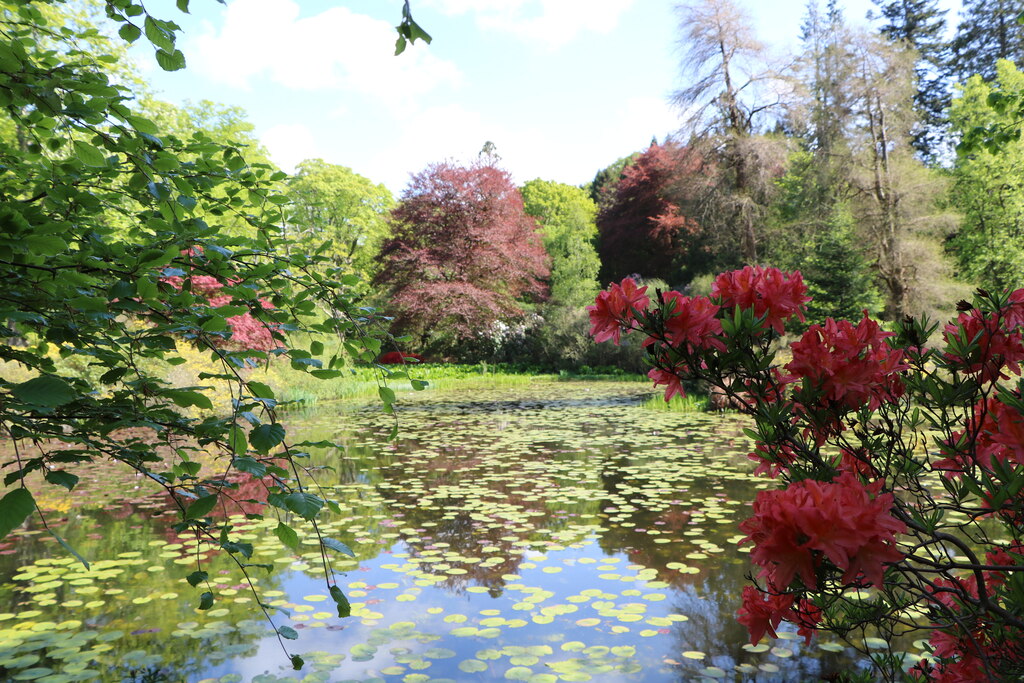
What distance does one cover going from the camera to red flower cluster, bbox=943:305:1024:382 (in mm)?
1424

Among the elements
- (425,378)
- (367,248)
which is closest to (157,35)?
(425,378)

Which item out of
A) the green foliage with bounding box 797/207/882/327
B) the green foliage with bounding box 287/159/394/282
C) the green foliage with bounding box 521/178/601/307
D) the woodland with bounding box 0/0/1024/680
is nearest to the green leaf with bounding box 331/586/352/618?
the woodland with bounding box 0/0/1024/680

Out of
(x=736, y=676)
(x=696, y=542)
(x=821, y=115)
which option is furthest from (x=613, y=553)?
(x=821, y=115)

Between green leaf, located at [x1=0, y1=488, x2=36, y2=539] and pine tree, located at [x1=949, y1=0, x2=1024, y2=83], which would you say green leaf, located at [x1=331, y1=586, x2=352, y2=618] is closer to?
green leaf, located at [x1=0, y1=488, x2=36, y2=539]

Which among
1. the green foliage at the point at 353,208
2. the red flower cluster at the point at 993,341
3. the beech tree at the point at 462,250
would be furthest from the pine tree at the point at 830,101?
the green foliage at the point at 353,208

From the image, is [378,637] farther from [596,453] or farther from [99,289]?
[596,453]

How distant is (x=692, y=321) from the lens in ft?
4.44

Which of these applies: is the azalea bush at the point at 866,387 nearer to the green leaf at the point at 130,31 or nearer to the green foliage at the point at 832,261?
the green leaf at the point at 130,31

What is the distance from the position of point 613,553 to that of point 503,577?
30.7 inches

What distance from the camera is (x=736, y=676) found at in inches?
103

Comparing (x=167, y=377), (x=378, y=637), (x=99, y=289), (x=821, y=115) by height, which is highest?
(x=821, y=115)

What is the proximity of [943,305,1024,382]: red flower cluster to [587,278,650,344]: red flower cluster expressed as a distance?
675mm

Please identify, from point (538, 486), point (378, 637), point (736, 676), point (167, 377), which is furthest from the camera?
point (167, 377)

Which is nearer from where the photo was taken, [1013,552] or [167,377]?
[1013,552]
